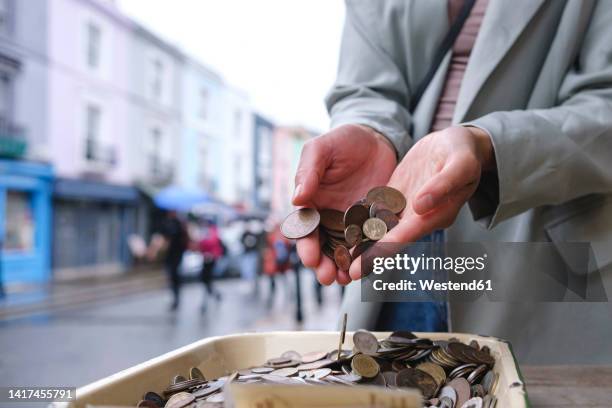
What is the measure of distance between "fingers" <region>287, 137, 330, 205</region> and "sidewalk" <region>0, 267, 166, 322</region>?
721 centimetres

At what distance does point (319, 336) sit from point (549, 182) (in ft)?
1.62

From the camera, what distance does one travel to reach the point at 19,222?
11445 millimetres

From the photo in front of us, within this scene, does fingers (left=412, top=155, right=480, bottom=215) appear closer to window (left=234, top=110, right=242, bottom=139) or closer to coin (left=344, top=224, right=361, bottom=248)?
coin (left=344, top=224, right=361, bottom=248)

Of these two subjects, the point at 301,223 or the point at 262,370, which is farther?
the point at 301,223

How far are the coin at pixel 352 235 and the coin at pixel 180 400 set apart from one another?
0.35 m

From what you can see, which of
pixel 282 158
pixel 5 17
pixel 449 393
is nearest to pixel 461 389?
pixel 449 393

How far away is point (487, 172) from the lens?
99 cm

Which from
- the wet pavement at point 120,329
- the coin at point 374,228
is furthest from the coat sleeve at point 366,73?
the wet pavement at point 120,329

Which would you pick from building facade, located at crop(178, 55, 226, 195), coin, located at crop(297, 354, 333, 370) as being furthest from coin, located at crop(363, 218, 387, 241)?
building facade, located at crop(178, 55, 226, 195)

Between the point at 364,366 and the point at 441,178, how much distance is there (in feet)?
0.98

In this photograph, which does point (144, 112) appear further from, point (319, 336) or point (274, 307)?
point (319, 336)

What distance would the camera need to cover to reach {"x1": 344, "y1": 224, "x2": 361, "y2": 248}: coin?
2.97ft

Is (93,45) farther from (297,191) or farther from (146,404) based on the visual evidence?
(146,404)

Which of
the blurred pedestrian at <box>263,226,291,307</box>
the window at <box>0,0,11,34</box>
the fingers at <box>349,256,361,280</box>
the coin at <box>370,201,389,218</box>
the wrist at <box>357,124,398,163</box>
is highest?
the window at <box>0,0,11,34</box>
